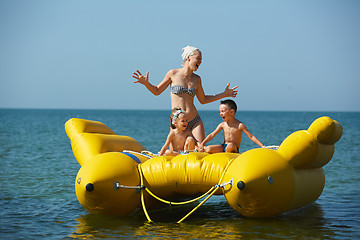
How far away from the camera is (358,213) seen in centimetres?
667

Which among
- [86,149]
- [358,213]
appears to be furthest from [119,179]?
[358,213]

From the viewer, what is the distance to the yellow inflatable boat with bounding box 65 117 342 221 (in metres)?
5.13

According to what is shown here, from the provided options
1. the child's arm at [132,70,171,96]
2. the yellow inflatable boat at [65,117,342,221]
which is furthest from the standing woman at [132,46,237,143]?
the yellow inflatable boat at [65,117,342,221]

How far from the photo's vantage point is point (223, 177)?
5.28 meters

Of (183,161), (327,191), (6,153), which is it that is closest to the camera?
(183,161)

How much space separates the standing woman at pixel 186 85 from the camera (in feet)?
21.9

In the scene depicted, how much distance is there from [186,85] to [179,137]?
77 centimetres

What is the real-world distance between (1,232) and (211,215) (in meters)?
2.45

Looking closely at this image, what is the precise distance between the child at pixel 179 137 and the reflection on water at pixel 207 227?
81cm

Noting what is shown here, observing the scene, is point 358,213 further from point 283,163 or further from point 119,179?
point 119,179

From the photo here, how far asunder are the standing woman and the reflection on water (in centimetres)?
113

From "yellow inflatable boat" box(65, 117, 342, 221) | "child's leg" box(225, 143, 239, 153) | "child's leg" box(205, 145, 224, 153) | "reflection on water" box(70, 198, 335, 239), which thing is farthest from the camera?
"child's leg" box(225, 143, 239, 153)

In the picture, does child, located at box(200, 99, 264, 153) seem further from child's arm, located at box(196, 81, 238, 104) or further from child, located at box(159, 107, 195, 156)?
child's arm, located at box(196, 81, 238, 104)

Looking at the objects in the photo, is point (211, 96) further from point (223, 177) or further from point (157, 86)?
point (223, 177)
